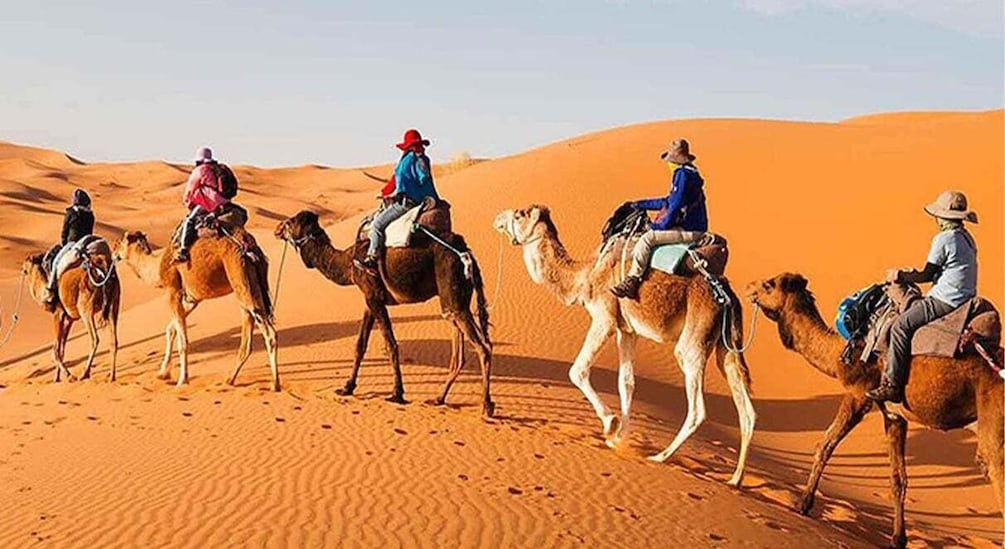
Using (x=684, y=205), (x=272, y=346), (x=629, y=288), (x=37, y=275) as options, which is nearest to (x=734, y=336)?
(x=629, y=288)

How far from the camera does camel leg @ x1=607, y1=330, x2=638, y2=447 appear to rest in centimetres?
976

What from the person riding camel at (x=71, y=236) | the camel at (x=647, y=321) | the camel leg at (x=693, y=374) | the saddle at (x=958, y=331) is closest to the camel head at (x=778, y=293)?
the camel at (x=647, y=321)

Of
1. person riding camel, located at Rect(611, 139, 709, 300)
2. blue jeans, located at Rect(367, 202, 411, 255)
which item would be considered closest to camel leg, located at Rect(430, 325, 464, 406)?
blue jeans, located at Rect(367, 202, 411, 255)

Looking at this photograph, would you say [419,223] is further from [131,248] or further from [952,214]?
[952,214]

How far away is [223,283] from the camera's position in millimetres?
12969

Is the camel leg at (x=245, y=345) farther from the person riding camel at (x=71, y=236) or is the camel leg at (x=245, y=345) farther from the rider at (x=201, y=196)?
the person riding camel at (x=71, y=236)

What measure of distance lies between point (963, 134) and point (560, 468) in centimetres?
2494

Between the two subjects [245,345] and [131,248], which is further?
[131,248]

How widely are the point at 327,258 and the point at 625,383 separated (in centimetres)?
461

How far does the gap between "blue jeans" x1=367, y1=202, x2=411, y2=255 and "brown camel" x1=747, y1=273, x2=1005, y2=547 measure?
4355 millimetres

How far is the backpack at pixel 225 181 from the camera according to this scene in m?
13.0

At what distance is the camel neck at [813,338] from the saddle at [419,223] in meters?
4.15

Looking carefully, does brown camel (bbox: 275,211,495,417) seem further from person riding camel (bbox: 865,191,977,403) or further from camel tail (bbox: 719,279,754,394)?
person riding camel (bbox: 865,191,977,403)

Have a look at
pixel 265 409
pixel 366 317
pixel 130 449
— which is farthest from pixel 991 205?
pixel 130 449
